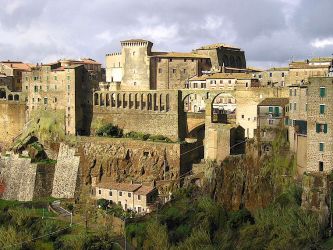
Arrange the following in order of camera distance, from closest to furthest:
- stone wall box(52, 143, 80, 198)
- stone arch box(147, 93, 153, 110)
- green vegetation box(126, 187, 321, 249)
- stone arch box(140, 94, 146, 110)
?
green vegetation box(126, 187, 321, 249) → stone wall box(52, 143, 80, 198) → stone arch box(147, 93, 153, 110) → stone arch box(140, 94, 146, 110)

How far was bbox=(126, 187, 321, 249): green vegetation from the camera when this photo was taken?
41719 millimetres

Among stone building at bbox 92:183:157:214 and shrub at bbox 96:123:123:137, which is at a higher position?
shrub at bbox 96:123:123:137

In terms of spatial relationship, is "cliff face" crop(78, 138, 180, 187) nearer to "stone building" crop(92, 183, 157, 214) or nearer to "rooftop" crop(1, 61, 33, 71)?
"stone building" crop(92, 183, 157, 214)

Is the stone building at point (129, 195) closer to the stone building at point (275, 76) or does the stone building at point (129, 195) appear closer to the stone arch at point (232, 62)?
the stone building at point (275, 76)

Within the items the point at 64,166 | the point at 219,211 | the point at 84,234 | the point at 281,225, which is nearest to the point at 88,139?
the point at 64,166

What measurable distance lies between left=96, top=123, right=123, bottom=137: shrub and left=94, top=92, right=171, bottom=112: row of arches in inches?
118

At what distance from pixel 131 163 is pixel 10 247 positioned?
1911cm

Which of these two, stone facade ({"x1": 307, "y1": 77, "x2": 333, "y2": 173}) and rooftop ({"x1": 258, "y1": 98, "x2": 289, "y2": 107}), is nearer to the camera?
stone facade ({"x1": 307, "y1": 77, "x2": 333, "y2": 173})

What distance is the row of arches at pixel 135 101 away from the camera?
67.6 metres

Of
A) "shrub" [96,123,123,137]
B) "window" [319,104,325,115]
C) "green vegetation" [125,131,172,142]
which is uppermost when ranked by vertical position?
"window" [319,104,325,115]

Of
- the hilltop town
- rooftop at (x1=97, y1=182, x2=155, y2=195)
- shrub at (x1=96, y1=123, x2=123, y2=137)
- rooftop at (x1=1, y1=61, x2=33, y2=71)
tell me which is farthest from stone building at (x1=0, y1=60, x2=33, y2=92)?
rooftop at (x1=97, y1=182, x2=155, y2=195)

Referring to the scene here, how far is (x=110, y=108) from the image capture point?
71.2 meters

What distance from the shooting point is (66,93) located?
70500 millimetres

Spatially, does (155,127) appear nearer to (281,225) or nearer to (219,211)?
(219,211)
